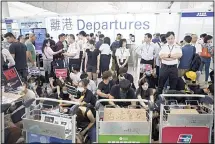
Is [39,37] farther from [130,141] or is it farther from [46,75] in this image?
[130,141]

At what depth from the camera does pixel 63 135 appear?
2314 mm

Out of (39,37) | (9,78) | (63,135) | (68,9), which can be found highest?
(68,9)

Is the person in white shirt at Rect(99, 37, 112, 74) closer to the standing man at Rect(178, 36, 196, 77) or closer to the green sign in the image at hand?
the standing man at Rect(178, 36, 196, 77)

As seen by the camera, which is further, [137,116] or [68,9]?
[68,9]

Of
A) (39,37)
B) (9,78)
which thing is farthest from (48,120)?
(39,37)

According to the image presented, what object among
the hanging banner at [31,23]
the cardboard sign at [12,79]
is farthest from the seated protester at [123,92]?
the hanging banner at [31,23]

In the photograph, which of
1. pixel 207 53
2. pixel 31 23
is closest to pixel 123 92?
pixel 207 53

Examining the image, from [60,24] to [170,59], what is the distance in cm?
487

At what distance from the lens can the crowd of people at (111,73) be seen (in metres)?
3.31

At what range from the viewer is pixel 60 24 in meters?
8.05

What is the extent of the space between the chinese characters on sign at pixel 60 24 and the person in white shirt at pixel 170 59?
14.7 ft

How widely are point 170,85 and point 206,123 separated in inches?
69.7

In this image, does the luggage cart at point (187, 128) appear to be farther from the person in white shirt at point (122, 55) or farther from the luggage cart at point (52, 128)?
the person in white shirt at point (122, 55)

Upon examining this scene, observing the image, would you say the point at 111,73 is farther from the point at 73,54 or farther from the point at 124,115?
the point at 73,54
